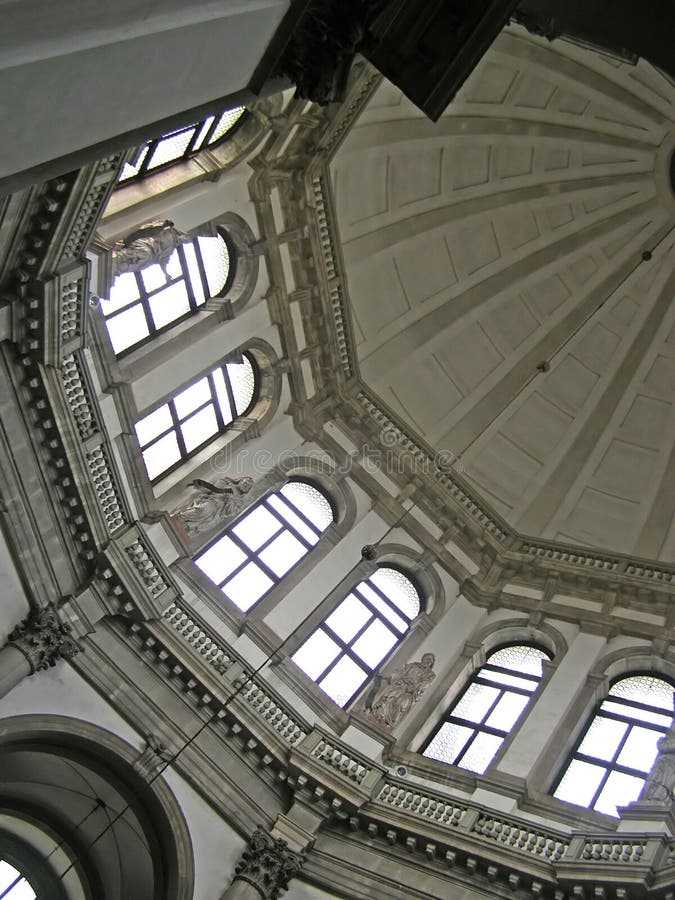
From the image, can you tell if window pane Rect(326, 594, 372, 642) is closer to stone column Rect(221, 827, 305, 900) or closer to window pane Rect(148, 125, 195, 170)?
stone column Rect(221, 827, 305, 900)

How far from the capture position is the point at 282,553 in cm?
1894

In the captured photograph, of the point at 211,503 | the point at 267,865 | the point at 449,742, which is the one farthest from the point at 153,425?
the point at 449,742

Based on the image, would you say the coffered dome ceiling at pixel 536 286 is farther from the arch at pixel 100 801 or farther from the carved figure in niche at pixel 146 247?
the arch at pixel 100 801

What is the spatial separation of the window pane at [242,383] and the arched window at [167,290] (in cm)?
173

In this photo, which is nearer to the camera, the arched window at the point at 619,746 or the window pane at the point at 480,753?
the arched window at the point at 619,746

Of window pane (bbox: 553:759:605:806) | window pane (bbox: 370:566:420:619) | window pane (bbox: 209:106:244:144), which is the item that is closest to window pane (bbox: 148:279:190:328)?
window pane (bbox: 209:106:244:144)

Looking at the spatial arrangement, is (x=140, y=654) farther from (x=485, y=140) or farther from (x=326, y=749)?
(x=485, y=140)

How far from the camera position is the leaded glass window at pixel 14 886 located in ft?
53.7

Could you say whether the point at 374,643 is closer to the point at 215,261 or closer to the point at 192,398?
the point at 192,398

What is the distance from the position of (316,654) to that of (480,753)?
363 cm

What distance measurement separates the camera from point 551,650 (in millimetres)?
19547

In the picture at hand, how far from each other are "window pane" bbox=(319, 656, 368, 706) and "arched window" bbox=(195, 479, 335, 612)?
2069mm

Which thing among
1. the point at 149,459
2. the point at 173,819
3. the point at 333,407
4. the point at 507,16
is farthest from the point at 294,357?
the point at 507,16

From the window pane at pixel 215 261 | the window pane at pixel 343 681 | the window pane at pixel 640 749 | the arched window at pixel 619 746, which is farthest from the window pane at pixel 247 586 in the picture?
the window pane at pixel 640 749
